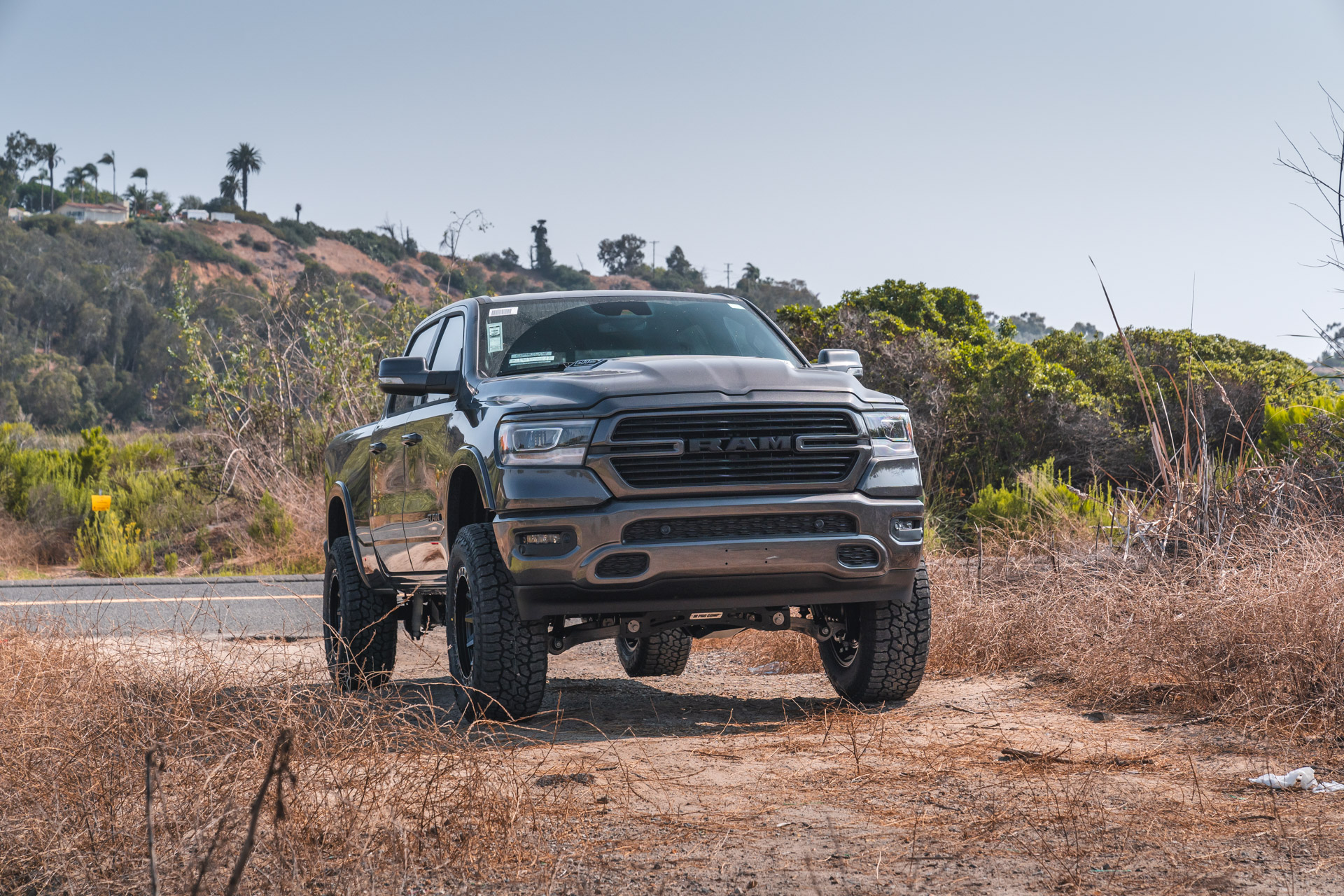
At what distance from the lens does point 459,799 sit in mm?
3928

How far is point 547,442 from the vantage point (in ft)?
17.5

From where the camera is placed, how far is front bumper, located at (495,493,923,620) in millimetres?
5246

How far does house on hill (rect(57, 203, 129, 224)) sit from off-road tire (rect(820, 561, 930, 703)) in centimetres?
11379

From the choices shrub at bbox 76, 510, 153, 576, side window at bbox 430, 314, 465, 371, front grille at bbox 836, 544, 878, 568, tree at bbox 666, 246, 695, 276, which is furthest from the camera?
tree at bbox 666, 246, 695, 276

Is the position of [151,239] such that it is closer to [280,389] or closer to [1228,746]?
[280,389]

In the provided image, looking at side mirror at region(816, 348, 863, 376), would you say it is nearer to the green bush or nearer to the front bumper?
the front bumper

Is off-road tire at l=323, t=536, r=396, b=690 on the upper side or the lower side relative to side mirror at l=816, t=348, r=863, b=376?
lower

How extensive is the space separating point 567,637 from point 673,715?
0.79m

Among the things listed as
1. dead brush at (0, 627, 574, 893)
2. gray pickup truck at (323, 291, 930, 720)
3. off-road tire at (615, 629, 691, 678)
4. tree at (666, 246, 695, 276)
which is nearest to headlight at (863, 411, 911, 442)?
gray pickup truck at (323, 291, 930, 720)

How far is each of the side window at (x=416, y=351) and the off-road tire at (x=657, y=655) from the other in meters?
2.03

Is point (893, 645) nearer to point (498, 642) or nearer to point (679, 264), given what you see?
point (498, 642)

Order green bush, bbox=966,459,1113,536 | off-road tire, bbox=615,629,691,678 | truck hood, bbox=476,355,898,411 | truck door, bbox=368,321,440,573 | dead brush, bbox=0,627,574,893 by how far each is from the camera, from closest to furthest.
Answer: dead brush, bbox=0,627,574,893
truck hood, bbox=476,355,898,411
truck door, bbox=368,321,440,573
off-road tire, bbox=615,629,691,678
green bush, bbox=966,459,1113,536

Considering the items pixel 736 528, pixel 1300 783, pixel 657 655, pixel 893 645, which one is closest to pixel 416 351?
pixel 657 655

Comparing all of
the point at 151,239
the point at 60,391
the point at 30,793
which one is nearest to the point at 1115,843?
the point at 30,793
